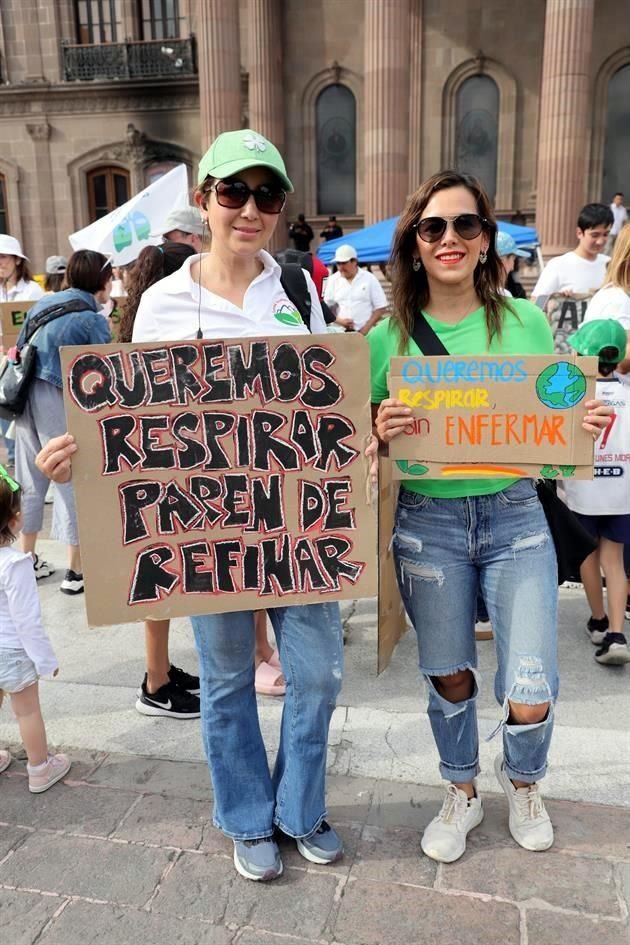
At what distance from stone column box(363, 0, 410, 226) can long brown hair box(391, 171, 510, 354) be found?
15.8 m

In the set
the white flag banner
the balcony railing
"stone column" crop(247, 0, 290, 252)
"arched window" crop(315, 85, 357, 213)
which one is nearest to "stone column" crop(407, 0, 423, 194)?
"arched window" crop(315, 85, 357, 213)

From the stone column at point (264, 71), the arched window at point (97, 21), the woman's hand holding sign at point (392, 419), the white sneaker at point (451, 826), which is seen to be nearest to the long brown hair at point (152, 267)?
the woman's hand holding sign at point (392, 419)

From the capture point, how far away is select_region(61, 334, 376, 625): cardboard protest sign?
217cm

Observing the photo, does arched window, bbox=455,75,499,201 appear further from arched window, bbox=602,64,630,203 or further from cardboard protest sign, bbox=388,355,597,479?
cardboard protest sign, bbox=388,355,597,479

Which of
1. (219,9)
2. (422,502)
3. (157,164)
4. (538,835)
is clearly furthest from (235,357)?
(157,164)

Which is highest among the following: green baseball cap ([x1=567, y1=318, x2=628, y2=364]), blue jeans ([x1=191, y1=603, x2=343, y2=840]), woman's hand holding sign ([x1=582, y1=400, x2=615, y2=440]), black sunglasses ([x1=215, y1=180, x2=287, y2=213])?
black sunglasses ([x1=215, y1=180, x2=287, y2=213])

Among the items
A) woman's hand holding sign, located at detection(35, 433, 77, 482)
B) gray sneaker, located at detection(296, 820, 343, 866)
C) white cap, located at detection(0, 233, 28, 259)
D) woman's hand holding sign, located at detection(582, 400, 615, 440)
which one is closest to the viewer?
woman's hand holding sign, located at detection(35, 433, 77, 482)

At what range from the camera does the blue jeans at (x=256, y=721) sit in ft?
7.50

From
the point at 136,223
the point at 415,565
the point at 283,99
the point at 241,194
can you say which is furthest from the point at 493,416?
the point at 283,99

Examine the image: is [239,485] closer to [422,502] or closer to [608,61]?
[422,502]

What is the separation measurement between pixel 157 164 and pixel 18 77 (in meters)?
4.56

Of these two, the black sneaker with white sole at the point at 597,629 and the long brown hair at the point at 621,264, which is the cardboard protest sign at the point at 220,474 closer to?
the black sneaker with white sole at the point at 597,629

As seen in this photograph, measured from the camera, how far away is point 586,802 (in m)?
2.76

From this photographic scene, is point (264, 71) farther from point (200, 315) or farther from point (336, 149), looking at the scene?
point (200, 315)
